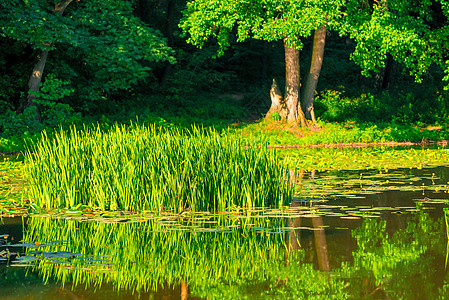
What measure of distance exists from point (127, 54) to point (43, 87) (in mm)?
3220

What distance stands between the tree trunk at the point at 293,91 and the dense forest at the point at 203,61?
0.04 meters

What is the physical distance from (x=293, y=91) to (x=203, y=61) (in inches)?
450

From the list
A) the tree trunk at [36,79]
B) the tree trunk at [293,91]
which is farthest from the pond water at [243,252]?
the tree trunk at [36,79]

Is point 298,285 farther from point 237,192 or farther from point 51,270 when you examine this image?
point 237,192

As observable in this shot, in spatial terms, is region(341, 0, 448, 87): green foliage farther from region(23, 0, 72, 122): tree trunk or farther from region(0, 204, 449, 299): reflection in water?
region(0, 204, 449, 299): reflection in water

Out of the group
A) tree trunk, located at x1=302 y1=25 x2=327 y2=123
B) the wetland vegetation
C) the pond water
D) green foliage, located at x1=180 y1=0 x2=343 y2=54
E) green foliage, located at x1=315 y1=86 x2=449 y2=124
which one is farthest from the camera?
green foliage, located at x1=315 y1=86 x2=449 y2=124

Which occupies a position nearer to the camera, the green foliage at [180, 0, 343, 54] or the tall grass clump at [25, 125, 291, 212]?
the tall grass clump at [25, 125, 291, 212]

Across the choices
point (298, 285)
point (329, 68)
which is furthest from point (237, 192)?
point (329, 68)

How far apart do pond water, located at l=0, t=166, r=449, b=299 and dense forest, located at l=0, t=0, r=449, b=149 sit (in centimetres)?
1182

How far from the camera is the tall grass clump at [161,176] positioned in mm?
10180

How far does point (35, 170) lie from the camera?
11.3 m

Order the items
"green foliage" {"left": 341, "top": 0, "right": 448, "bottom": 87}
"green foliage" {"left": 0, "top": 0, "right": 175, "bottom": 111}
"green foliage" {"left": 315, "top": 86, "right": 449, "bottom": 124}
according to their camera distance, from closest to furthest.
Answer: "green foliage" {"left": 341, "top": 0, "right": 448, "bottom": 87} → "green foliage" {"left": 0, "top": 0, "right": 175, "bottom": 111} → "green foliage" {"left": 315, "top": 86, "right": 449, "bottom": 124}

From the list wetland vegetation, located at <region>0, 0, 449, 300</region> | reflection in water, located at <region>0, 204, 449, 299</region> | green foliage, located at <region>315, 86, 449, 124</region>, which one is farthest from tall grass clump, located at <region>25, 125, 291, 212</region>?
green foliage, located at <region>315, 86, 449, 124</region>

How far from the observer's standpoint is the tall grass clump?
10.2 m
